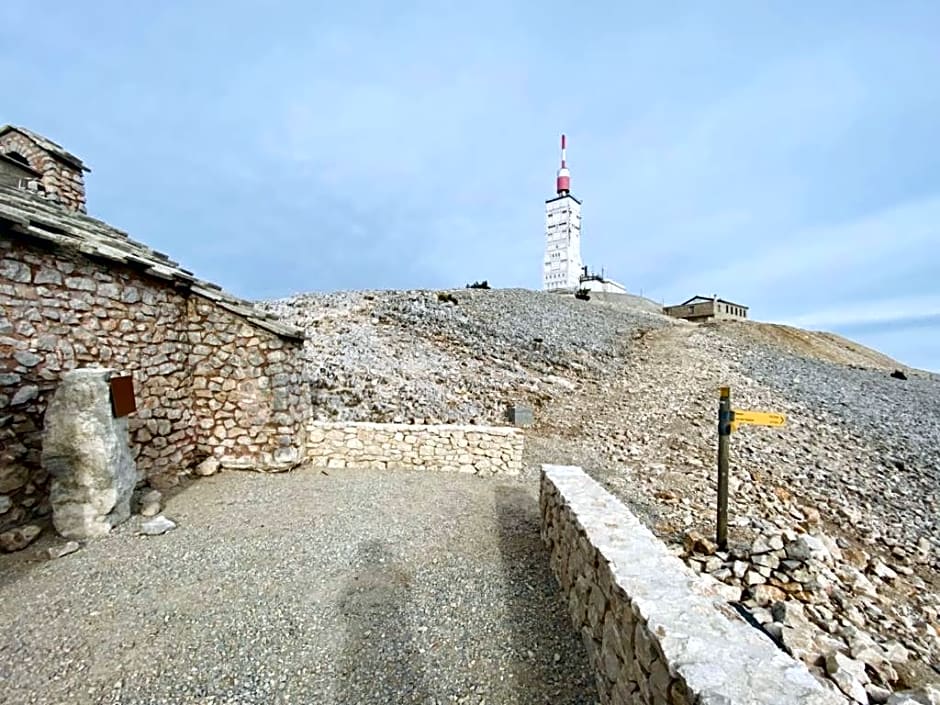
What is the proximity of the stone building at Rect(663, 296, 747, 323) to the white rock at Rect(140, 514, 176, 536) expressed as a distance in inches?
1291

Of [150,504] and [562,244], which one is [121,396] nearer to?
[150,504]

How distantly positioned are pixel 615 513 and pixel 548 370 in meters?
10.9

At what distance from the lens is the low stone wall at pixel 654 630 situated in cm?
167

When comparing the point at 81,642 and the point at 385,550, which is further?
the point at 385,550

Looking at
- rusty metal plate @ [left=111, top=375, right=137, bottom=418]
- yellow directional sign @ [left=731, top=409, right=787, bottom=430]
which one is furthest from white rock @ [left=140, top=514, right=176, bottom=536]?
yellow directional sign @ [left=731, top=409, right=787, bottom=430]

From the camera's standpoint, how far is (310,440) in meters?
7.31

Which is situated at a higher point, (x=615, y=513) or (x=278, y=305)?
(x=278, y=305)

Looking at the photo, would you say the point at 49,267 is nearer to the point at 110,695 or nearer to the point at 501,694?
the point at 110,695

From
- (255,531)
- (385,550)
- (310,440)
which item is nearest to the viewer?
(385,550)

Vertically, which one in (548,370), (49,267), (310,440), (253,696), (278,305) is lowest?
(253,696)

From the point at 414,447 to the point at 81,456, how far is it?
13.9 ft

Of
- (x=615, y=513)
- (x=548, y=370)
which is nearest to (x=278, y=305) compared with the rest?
(x=548, y=370)

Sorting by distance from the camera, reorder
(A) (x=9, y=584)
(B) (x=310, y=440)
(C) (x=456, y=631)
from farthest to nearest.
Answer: (B) (x=310, y=440)
(A) (x=9, y=584)
(C) (x=456, y=631)

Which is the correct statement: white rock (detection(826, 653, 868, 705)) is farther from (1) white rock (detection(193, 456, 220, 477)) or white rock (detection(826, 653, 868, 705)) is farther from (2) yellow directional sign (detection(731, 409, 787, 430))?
(1) white rock (detection(193, 456, 220, 477))
